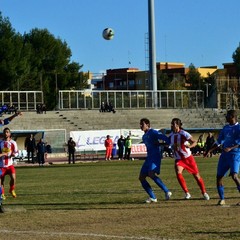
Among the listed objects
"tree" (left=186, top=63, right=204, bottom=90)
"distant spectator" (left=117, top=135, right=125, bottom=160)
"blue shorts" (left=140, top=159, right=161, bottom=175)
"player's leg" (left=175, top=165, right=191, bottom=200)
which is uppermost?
"tree" (left=186, top=63, right=204, bottom=90)

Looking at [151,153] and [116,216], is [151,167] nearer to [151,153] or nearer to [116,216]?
[151,153]

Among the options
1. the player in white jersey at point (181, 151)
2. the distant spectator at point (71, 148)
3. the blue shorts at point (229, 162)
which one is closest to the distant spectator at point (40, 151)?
the distant spectator at point (71, 148)

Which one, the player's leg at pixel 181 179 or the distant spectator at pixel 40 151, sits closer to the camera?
the player's leg at pixel 181 179

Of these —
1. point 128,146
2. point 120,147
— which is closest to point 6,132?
point 128,146

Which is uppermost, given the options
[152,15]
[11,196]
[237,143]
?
[152,15]

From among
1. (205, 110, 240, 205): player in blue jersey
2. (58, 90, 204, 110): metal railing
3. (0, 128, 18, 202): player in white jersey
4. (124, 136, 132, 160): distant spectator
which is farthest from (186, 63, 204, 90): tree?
(205, 110, 240, 205): player in blue jersey

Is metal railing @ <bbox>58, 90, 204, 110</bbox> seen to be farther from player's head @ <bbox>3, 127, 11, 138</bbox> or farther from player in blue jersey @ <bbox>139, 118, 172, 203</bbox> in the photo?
player in blue jersey @ <bbox>139, 118, 172, 203</bbox>

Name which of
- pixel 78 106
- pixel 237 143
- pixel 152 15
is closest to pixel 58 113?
pixel 78 106

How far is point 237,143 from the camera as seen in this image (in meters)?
15.9

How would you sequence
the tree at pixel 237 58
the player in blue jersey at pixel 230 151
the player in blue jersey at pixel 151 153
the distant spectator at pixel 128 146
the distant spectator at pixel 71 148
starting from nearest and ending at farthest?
the player in blue jersey at pixel 230 151 < the player in blue jersey at pixel 151 153 < the distant spectator at pixel 71 148 < the distant spectator at pixel 128 146 < the tree at pixel 237 58

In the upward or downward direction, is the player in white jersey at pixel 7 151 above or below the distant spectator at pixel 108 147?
above

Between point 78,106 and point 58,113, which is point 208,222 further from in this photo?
point 78,106

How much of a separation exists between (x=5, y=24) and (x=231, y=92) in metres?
26.8

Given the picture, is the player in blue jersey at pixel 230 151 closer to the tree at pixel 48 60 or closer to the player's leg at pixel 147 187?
the player's leg at pixel 147 187
